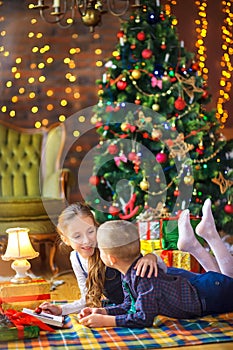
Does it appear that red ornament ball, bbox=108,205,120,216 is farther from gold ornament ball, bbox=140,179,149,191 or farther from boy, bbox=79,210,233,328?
boy, bbox=79,210,233,328

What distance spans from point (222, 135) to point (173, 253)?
157 centimetres

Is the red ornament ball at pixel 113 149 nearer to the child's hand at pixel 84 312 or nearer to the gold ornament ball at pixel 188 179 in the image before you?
the gold ornament ball at pixel 188 179

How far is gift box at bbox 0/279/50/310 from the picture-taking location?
10.9 feet

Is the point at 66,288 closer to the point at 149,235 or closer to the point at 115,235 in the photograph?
the point at 149,235

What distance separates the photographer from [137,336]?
2773 millimetres

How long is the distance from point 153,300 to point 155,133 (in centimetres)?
203

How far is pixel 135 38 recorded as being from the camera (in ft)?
15.4

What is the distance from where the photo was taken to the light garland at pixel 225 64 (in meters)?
5.12

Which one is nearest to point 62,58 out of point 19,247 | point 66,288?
point 66,288

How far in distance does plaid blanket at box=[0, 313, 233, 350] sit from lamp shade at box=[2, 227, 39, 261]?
623 mm

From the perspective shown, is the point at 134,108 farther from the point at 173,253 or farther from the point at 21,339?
the point at 21,339

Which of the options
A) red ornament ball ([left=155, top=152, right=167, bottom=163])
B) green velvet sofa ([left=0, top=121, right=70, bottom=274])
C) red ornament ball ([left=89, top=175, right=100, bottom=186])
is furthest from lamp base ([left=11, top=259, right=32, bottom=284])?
red ornament ball ([left=155, top=152, right=167, bottom=163])

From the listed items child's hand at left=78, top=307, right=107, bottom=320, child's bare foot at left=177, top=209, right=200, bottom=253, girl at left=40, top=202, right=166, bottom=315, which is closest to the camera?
child's hand at left=78, top=307, right=107, bottom=320

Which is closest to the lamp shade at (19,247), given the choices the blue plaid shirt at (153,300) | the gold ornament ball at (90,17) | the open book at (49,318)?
the open book at (49,318)
